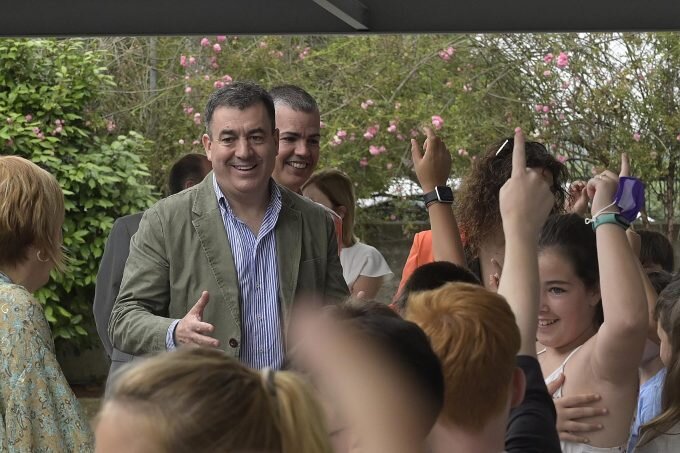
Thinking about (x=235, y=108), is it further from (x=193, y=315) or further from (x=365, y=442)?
(x=365, y=442)

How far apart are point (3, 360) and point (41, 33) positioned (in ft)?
5.62

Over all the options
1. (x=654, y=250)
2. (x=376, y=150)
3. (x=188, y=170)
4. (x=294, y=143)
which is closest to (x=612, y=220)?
(x=294, y=143)

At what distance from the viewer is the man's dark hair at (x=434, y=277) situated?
2990 millimetres

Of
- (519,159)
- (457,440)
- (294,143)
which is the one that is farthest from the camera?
(294,143)

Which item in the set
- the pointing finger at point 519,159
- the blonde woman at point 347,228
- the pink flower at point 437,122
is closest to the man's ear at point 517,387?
the pointing finger at point 519,159

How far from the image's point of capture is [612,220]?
2.87m

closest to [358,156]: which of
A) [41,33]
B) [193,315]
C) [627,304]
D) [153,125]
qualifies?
[153,125]

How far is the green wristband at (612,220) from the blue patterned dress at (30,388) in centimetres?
158

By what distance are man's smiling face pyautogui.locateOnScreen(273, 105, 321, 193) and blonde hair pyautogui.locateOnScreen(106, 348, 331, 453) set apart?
3187 mm

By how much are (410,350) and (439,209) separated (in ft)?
5.65

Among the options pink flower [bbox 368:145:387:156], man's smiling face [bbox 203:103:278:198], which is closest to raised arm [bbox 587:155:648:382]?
man's smiling face [bbox 203:103:278:198]

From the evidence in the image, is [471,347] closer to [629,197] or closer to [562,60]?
[629,197]

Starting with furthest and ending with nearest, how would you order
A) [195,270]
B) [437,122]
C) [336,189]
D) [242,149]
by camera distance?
1. [437,122]
2. [336,189]
3. [242,149]
4. [195,270]

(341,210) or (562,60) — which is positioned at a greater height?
(562,60)
